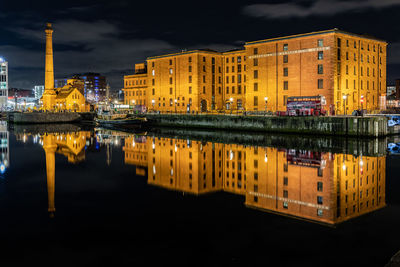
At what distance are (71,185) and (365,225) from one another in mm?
12832

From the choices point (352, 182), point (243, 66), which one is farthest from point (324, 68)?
point (352, 182)

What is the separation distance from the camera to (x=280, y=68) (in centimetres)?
5575

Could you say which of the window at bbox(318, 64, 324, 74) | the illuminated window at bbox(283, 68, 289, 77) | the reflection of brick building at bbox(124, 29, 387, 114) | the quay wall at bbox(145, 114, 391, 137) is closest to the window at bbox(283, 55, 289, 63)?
the reflection of brick building at bbox(124, 29, 387, 114)

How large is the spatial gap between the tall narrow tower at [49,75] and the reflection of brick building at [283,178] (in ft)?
197

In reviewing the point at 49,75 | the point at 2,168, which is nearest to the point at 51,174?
the point at 2,168

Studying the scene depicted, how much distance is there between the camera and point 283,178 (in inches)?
705

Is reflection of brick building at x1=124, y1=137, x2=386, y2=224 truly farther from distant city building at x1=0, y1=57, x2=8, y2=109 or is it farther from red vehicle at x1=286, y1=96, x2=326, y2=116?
distant city building at x1=0, y1=57, x2=8, y2=109

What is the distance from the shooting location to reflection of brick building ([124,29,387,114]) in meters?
50.9

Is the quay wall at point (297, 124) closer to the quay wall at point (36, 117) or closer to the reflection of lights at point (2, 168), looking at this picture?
the reflection of lights at point (2, 168)

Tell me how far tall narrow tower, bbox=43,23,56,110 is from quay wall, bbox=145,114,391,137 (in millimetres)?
37763

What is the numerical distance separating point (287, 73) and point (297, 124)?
1383 centimetres

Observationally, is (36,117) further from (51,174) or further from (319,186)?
(319,186)

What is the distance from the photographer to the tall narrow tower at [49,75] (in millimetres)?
80062

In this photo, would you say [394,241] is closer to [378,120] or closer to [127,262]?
[127,262]
